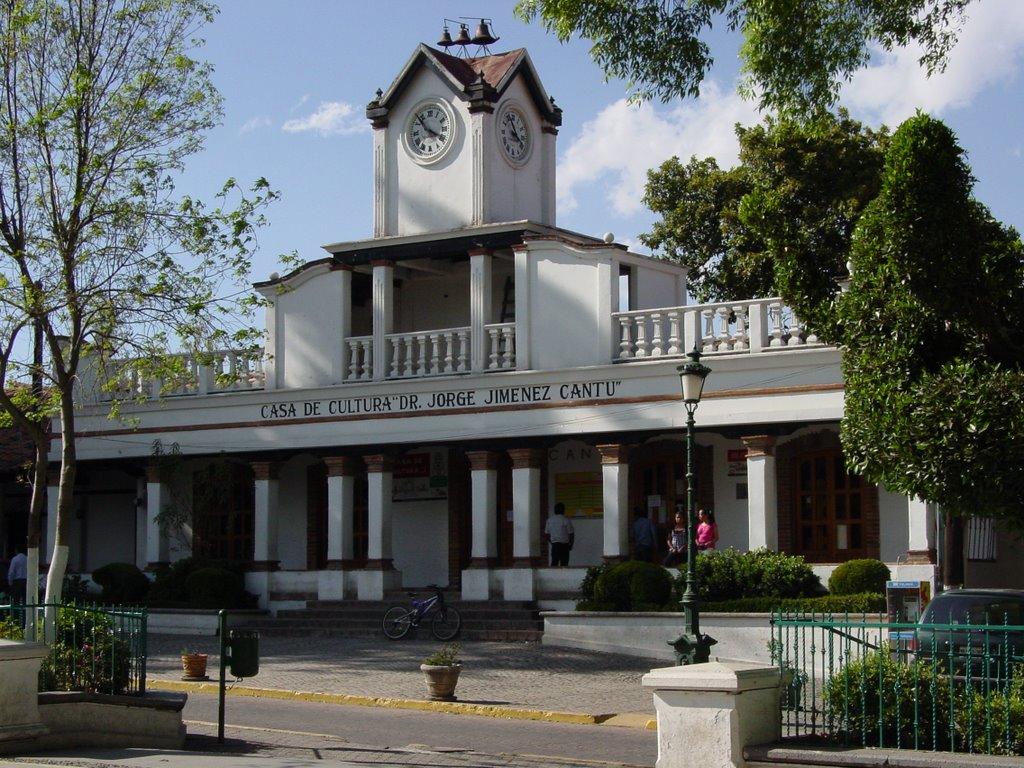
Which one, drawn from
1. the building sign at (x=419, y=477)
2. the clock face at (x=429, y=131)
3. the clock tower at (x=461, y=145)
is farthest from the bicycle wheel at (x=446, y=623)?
the clock face at (x=429, y=131)

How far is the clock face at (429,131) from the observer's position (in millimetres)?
29734

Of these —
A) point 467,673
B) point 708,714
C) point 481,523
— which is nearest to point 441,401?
point 481,523

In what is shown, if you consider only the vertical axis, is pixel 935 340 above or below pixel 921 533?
above

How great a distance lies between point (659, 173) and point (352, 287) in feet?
27.2

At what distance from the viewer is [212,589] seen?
2945 cm

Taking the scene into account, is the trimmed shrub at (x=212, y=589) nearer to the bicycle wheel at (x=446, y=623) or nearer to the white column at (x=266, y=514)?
the white column at (x=266, y=514)

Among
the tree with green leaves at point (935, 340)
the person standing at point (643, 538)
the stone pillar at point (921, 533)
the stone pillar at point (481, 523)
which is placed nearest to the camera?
the tree with green leaves at point (935, 340)

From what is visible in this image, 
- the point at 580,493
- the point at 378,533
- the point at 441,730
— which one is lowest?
the point at 441,730

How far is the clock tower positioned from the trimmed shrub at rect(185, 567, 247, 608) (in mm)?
7080

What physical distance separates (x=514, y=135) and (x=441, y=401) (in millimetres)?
5413

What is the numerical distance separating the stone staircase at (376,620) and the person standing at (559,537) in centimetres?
110

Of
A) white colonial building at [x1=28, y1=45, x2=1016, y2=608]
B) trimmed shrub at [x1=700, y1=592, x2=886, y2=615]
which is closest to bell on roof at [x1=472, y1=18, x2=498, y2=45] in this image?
white colonial building at [x1=28, y1=45, x2=1016, y2=608]

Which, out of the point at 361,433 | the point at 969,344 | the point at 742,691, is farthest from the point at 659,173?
the point at 742,691

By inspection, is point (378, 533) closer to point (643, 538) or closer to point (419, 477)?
point (419, 477)
